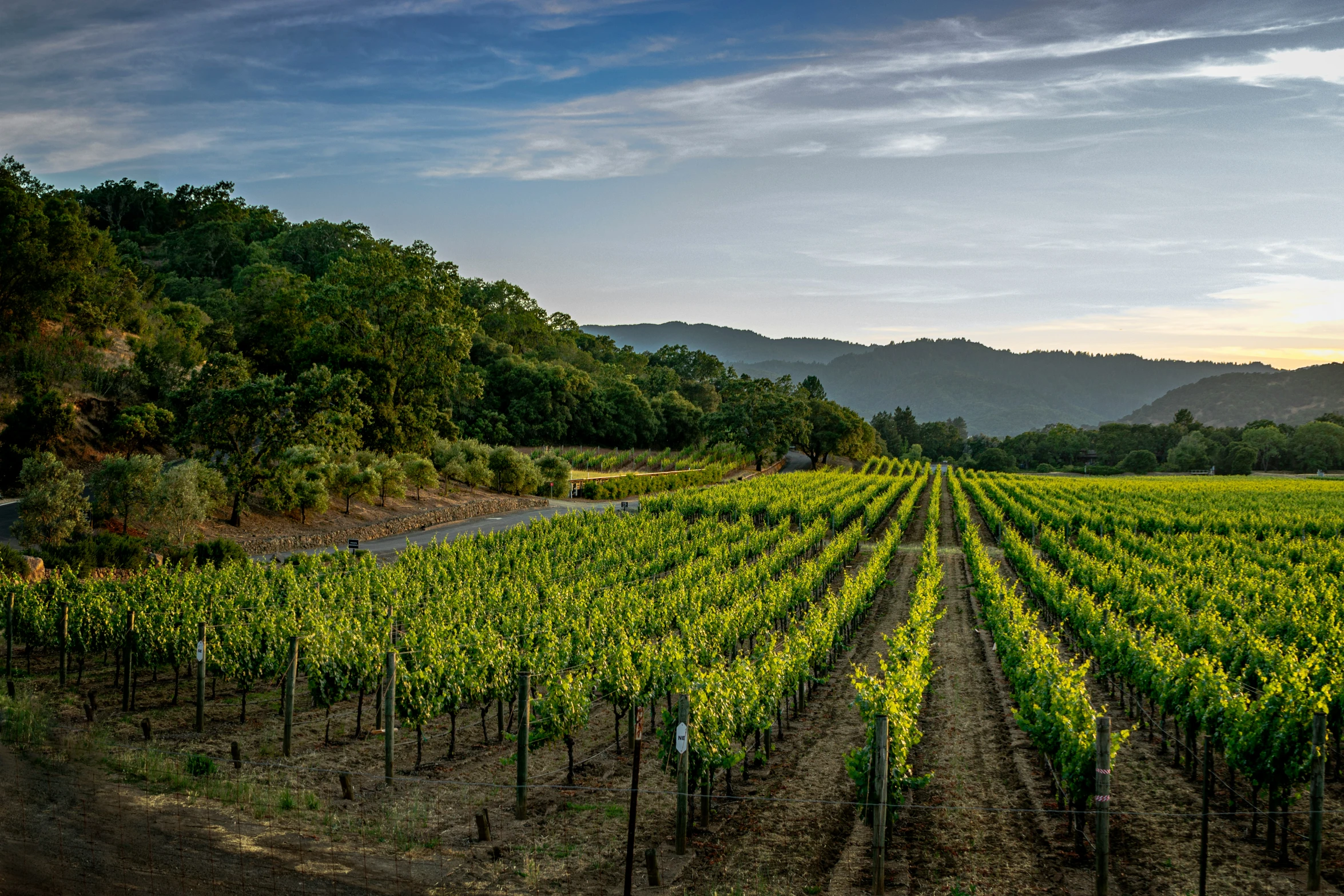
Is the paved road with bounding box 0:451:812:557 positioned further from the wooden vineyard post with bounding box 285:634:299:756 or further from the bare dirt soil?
the bare dirt soil

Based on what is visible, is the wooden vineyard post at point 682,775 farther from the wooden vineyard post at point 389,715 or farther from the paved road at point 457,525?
the paved road at point 457,525

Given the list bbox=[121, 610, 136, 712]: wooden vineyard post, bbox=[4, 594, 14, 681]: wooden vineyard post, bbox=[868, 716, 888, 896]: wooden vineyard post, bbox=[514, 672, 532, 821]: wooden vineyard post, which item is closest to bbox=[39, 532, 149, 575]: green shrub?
bbox=[4, 594, 14, 681]: wooden vineyard post

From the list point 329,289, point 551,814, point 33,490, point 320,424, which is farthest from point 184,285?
point 551,814

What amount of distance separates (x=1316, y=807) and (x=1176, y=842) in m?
1.54

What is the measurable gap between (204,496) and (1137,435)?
134 meters

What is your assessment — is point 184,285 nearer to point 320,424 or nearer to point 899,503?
point 320,424

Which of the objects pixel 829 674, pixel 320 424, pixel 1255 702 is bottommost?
pixel 829 674

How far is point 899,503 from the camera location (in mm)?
58625

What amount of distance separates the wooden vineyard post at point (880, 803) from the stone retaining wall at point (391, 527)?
1928 centimetres

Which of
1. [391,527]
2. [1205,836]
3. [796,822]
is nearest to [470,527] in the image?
[391,527]

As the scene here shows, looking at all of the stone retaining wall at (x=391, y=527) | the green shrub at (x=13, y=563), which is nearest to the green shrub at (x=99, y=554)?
the green shrub at (x=13, y=563)

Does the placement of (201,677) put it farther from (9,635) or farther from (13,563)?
(13,563)

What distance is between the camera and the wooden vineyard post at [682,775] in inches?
365

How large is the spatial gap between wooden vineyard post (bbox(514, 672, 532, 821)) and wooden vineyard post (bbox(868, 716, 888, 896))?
409 cm
